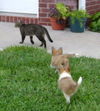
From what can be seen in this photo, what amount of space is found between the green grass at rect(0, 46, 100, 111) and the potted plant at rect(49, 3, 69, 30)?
2.00 m

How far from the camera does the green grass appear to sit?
15.2 feet

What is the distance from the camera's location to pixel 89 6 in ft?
31.0

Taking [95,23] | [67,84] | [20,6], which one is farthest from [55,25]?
[67,84]

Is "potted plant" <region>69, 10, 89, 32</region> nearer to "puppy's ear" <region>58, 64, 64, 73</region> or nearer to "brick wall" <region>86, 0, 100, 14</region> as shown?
"brick wall" <region>86, 0, 100, 14</region>

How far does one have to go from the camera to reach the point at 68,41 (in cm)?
801

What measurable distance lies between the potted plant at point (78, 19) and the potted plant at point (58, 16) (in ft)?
0.50

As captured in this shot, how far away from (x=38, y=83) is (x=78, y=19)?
3.56 metres

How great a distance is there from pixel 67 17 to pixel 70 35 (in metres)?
0.51

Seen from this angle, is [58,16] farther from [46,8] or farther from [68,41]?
[68,41]

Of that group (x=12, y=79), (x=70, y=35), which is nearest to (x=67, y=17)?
(x=70, y=35)

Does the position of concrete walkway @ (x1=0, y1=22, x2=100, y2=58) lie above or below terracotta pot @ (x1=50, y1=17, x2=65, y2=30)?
below

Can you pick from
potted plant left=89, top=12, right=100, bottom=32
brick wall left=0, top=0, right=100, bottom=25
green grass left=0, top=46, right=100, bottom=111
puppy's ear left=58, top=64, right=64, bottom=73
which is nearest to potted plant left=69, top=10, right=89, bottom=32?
potted plant left=89, top=12, right=100, bottom=32

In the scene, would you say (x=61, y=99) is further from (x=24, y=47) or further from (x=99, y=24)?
(x=99, y=24)

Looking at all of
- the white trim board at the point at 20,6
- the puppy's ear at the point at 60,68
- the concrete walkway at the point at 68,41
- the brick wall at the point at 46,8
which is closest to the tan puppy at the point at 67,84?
the puppy's ear at the point at 60,68
